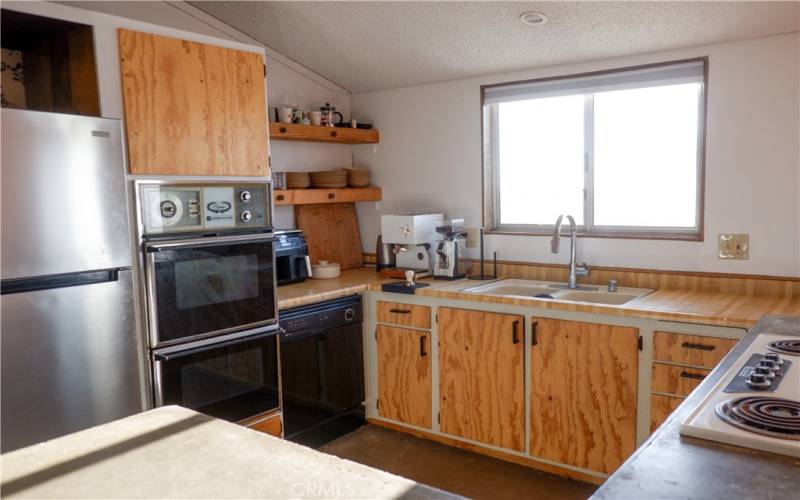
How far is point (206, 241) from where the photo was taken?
8.43 feet

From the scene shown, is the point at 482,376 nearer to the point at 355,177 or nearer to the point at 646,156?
the point at 646,156

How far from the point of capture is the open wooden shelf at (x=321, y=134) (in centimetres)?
347

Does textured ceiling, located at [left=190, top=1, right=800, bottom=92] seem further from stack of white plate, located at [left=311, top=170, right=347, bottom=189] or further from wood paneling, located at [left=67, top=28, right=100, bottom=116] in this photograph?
wood paneling, located at [left=67, top=28, right=100, bottom=116]

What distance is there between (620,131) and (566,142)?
298mm

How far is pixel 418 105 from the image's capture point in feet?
12.7

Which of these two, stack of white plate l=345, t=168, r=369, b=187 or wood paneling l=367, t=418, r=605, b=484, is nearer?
wood paneling l=367, t=418, r=605, b=484

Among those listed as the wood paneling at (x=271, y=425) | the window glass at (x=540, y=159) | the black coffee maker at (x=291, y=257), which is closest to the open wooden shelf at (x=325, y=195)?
the black coffee maker at (x=291, y=257)

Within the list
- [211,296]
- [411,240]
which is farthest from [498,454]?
[211,296]

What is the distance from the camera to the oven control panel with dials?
242cm

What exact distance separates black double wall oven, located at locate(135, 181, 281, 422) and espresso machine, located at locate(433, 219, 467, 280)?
1.06 metres

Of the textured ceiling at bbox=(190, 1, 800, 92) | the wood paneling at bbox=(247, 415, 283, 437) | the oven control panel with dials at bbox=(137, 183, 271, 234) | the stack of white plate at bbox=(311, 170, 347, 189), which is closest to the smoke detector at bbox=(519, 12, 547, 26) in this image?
the textured ceiling at bbox=(190, 1, 800, 92)

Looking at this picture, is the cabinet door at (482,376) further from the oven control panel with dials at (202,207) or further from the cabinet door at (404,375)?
the oven control panel with dials at (202,207)

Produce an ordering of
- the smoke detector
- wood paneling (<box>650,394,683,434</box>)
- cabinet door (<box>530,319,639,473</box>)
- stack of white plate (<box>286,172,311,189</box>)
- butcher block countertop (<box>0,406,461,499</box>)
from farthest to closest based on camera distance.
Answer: stack of white plate (<box>286,172,311,189</box>), the smoke detector, cabinet door (<box>530,319,639,473</box>), wood paneling (<box>650,394,683,434</box>), butcher block countertop (<box>0,406,461,499</box>)

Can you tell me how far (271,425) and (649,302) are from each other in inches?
71.2
